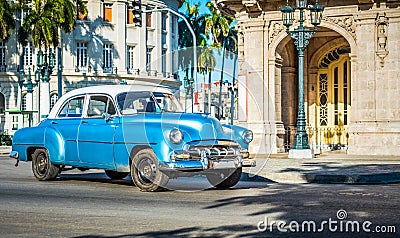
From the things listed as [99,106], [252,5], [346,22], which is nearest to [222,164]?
[99,106]

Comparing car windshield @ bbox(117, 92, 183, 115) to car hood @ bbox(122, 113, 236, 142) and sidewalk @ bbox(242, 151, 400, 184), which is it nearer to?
car hood @ bbox(122, 113, 236, 142)

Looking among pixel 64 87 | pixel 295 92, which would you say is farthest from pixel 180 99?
pixel 64 87

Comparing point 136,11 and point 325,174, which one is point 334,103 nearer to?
point 136,11

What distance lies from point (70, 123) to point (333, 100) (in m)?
16.5

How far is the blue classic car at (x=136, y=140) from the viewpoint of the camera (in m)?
12.1

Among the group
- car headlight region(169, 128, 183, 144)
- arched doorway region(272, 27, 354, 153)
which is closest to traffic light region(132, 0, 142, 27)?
arched doorway region(272, 27, 354, 153)

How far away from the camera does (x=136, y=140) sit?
496 inches

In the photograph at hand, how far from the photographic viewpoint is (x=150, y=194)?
39.5ft

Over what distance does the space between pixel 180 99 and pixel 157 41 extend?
6200cm

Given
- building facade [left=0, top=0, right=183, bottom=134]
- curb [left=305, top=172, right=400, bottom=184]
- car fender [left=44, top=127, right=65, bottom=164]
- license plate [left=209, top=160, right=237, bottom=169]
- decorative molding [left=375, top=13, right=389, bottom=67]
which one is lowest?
curb [left=305, top=172, right=400, bottom=184]

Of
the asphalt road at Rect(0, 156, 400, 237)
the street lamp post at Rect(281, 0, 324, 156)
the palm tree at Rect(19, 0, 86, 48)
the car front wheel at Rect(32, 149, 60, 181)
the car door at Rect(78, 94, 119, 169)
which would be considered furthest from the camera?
the palm tree at Rect(19, 0, 86, 48)

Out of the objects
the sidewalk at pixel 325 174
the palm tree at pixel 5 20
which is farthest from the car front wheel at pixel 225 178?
the palm tree at pixel 5 20

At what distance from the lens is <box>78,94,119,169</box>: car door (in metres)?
13.2

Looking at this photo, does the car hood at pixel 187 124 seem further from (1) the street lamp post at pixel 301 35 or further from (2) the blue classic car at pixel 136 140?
(1) the street lamp post at pixel 301 35
